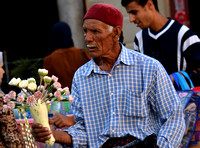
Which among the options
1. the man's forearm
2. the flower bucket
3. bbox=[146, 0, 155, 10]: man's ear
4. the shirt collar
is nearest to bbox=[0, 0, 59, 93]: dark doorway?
bbox=[146, 0, 155, 10]: man's ear

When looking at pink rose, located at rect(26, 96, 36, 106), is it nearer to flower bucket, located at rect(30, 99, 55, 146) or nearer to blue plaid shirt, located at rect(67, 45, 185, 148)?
flower bucket, located at rect(30, 99, 55, 146)

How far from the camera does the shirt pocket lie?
329 centimetres

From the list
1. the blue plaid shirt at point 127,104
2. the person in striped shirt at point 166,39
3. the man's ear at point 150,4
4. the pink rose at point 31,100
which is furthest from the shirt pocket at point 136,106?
the man's ear at point 150,4

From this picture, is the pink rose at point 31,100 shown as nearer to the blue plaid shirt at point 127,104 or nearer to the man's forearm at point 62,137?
the man's forearm at point 62,137

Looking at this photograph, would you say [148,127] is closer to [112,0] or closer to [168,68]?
[168,68]

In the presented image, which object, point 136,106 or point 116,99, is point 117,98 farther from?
point 136,106

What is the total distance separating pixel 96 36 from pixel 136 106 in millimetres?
586

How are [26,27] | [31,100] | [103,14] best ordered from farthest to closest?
[26,27], [103,14], [31,100]

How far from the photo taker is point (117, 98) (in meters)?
3.31

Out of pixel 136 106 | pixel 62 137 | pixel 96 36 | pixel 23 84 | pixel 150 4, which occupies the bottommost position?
pixel 62 137

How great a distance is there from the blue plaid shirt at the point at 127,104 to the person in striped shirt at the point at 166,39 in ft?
3.45

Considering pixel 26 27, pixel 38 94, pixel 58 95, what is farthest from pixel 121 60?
pixel 26 27

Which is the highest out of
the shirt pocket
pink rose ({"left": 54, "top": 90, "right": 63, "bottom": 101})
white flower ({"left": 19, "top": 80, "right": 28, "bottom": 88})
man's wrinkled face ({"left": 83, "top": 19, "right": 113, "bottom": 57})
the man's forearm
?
man's wrinkled face ({"left": 83, "top": 19, "right": 113, "bottom": 57})

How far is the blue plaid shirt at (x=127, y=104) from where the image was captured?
10.7ft
